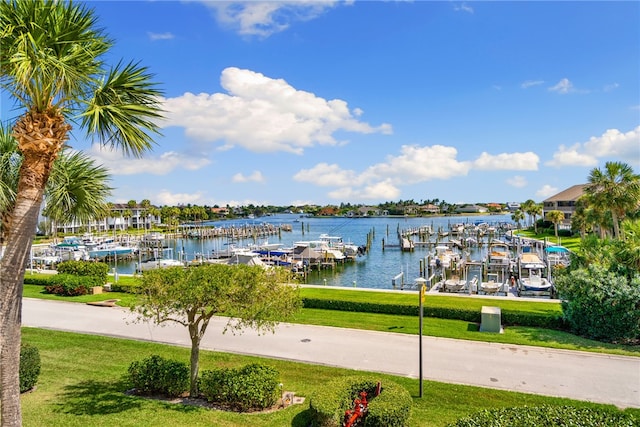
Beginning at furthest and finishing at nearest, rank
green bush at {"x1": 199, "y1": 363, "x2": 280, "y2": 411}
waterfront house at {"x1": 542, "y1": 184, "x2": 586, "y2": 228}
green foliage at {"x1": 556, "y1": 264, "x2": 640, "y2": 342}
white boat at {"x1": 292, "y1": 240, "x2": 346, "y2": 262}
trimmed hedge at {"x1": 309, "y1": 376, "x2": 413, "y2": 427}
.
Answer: waterfront house at {"x1": 542, "y1": 184, "x2": 586, "y2": 228} < white boat at {"x1": 292, "y1": 240, "x2": 346, "y2": 262} < green foliage at {"x1": 556, "y1": 264, "x2": 640, "y2": 342} < green bush at {"x1": 199, "y1": 363, "x2": 280, "y2": 411} < trimmed hedge at {"x1": 309, "y1": 376, "x2": 413, "y2": 427}

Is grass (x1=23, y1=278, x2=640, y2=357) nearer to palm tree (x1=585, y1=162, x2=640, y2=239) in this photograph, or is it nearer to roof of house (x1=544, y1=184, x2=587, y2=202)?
palm tree (x1=585, y1=162, x2=640, y2=239)

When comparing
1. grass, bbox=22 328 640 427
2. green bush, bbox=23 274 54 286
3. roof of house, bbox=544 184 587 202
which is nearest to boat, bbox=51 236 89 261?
green bush, bbox=23 274 54 286

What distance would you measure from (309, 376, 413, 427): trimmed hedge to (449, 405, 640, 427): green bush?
6.50 ft

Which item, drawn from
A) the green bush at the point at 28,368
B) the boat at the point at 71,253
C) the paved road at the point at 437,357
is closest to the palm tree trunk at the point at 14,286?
the green bush at the point at 28,368

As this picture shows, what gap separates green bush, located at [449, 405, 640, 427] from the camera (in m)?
6.12

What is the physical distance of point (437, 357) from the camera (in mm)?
13703

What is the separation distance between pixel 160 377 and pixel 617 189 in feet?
107

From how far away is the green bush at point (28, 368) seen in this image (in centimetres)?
1047

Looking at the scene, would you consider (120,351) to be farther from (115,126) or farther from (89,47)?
(89,47)

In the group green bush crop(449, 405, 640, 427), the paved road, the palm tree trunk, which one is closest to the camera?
green bush crop(449, 405, 640, 427)

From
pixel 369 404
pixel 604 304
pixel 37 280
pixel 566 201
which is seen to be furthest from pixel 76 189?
pixel 566 201

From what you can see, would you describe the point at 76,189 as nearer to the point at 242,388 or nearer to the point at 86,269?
the point at 242,388

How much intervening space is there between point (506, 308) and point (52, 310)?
2247 cm

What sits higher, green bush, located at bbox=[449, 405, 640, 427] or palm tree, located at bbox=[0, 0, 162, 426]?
palm tree, located at bbox=[0, 0, 162, 426]
